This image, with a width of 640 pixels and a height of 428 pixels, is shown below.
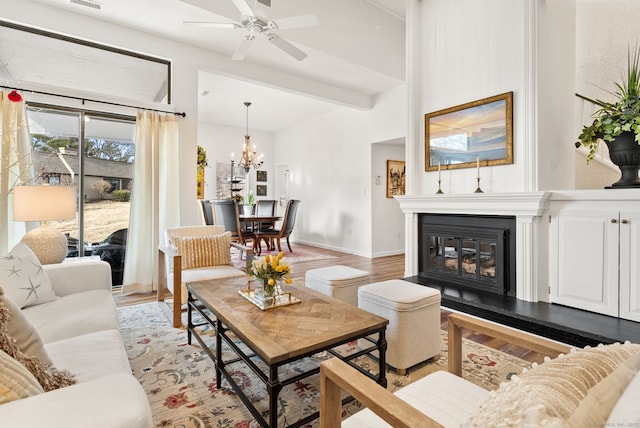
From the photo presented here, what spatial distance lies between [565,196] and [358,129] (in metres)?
4.25

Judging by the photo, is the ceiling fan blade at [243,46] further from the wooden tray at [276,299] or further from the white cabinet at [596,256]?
the white cabinet at [596,256]

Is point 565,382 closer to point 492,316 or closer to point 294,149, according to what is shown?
point 492,316

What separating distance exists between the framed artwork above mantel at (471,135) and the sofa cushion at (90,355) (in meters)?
3.32

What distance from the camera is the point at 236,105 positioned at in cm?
641

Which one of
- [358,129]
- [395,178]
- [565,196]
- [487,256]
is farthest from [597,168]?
[358,129]

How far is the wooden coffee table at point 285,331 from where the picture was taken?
1.28 m

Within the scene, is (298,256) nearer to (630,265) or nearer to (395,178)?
(395,178)

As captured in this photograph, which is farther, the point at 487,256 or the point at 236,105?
the point at 236,105

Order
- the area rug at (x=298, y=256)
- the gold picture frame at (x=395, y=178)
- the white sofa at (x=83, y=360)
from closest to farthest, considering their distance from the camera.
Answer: the white sofa at (x=83, y=360)
the area rug at (x=298, y=256)
the gold picture frame at (x=395, y=178)

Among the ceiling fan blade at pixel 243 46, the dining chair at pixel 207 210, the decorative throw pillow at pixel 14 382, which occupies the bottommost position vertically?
the decorative throw pillow at pixel 14 382

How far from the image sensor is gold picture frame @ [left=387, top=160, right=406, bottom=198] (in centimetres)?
629

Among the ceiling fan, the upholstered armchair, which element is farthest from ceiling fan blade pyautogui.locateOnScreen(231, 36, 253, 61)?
the upholstered armchair

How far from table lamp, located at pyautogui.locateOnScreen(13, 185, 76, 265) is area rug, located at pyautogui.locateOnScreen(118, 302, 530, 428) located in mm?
902

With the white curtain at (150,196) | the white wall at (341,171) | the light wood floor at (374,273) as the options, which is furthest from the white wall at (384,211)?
the white curtain at (150,196)
